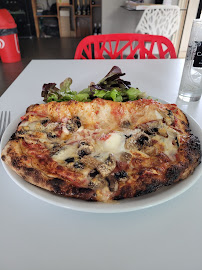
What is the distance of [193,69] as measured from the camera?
114 cm

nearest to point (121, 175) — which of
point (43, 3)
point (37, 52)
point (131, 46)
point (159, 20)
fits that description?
point (131, 46)

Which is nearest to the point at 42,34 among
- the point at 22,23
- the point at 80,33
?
the point at 22,23

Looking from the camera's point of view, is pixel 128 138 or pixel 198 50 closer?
pixel 128 138

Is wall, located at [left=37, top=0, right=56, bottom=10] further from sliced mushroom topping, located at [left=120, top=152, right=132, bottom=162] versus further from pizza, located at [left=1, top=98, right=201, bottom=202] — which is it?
sliced mushroom topping, located at [left=120, top=152, right=132, bottom=162]

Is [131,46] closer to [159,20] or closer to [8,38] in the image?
[159,20]

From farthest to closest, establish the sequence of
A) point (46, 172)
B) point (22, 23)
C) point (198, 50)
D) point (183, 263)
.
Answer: point (22, 23) → point (198, 50) → point (46, 172) → point (183, 263)

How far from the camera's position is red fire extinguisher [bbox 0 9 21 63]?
3.50 m

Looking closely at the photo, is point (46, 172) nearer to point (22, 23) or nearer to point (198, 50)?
point (198, 50)

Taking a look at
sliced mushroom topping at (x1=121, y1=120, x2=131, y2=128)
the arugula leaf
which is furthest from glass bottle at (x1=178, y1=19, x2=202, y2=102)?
sliced mushroom topping at (x1=121, y1=120, x2=131, y2=128)

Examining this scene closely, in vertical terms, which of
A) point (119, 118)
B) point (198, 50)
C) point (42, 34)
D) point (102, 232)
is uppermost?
point (198, 50)

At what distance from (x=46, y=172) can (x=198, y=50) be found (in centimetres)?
90

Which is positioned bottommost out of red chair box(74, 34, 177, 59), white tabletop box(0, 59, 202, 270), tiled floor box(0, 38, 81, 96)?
tiled floor box(0, 38, 81, 96)

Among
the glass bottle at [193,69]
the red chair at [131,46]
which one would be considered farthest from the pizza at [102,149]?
the red chair at [131,46]

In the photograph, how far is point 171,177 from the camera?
1.96 ft
